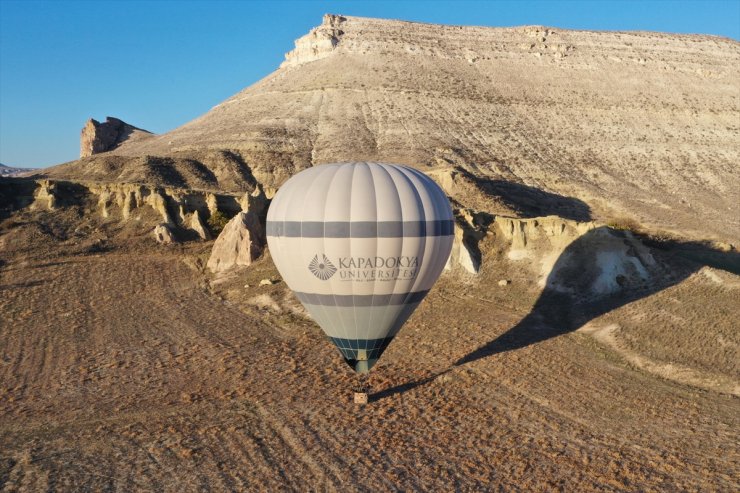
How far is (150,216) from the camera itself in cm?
3781

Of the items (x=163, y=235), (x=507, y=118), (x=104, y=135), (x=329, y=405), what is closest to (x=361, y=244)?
(x=329, y=405)

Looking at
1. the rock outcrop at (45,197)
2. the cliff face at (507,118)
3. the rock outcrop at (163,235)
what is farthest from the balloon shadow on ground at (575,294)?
the rock outcrop at (45,197)

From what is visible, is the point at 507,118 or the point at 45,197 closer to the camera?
the point at 45,197

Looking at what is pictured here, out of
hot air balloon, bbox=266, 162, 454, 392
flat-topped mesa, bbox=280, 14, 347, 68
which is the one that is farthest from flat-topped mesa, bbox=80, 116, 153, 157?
hot air balloon, bbox=266, 162, 454, 392

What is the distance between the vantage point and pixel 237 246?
107ft

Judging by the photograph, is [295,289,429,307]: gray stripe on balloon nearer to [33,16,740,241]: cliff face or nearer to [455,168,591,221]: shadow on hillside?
[33,16,740,241]: cliff face

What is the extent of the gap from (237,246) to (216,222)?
608 cm

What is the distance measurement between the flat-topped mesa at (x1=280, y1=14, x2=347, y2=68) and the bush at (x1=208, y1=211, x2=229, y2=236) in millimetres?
76415

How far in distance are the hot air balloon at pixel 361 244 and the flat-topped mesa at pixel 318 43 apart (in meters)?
96.2

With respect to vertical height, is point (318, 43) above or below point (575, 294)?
above

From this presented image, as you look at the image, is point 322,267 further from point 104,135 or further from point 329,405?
point 104,135

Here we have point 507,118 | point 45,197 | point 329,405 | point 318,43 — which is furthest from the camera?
point 318,43

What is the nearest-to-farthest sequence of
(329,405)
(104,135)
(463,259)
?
(329,405), (463,259), (104,135)

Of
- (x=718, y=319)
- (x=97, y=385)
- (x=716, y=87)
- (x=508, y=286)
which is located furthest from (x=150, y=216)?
(x=716, y=87)
